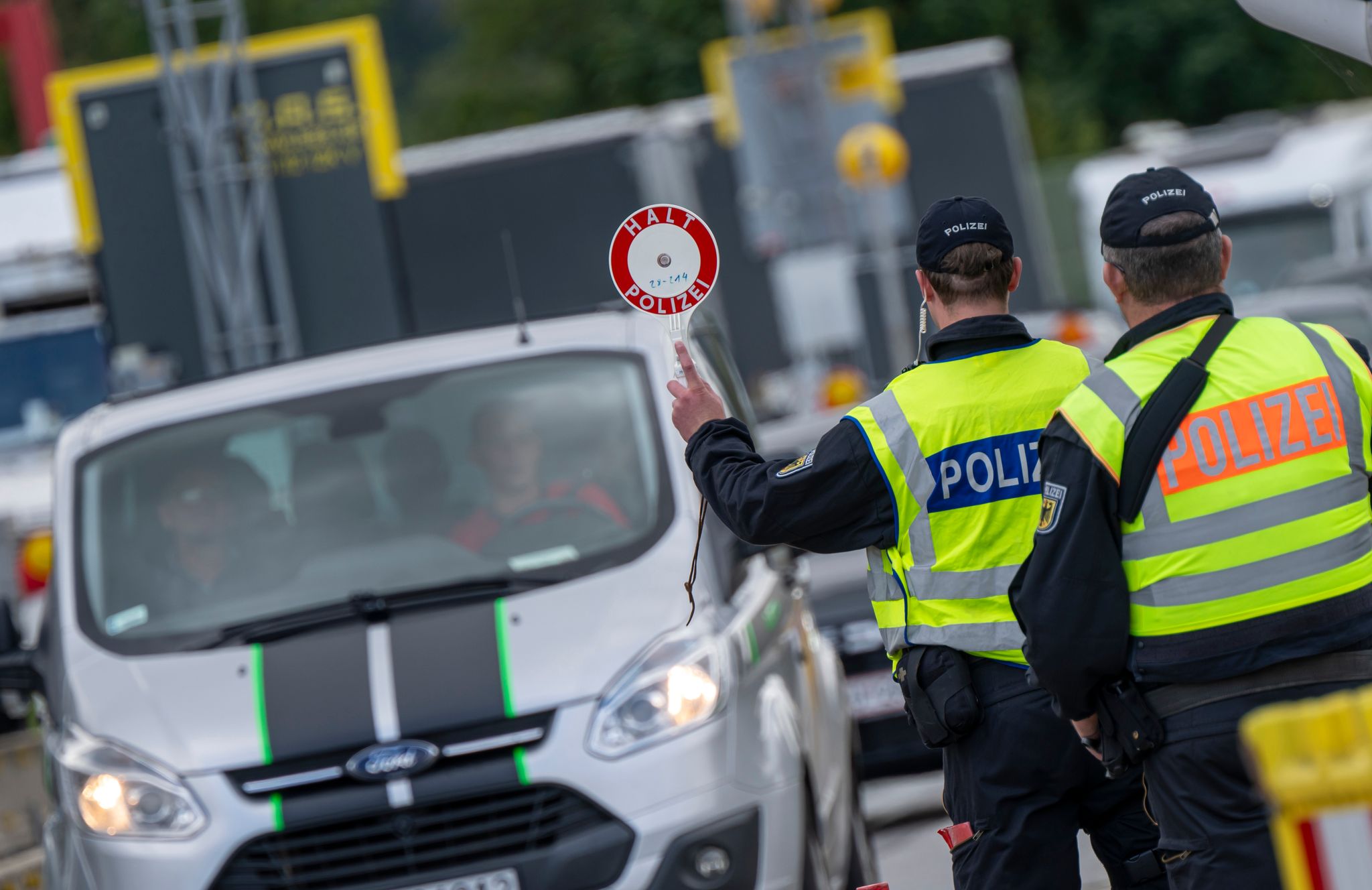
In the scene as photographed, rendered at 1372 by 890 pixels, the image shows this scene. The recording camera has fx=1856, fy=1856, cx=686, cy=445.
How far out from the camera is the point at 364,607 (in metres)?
5.00

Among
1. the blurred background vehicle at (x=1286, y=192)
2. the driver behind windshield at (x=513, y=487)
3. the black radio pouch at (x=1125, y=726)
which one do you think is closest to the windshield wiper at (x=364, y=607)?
the driver behind windshield at (x=513, y=487)

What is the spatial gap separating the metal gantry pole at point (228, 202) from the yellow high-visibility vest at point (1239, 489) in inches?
303

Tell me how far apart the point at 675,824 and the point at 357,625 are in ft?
3.40

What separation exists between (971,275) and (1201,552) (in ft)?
2.62

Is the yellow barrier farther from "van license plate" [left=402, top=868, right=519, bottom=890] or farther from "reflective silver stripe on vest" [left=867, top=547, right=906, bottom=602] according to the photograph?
"van license plate" [left=402, top=868, right=519, bottom=890]

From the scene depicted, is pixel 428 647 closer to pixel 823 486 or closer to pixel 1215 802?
pixel 823 486

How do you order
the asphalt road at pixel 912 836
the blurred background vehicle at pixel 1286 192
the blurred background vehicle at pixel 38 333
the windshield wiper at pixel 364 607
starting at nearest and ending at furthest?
the windshield wiper at pixel 364 607 < the asphalt road at pixel 912 836 < the blurred background vehicle at pixel 38 333 < the blurred background vehicle at pixel 1286 192

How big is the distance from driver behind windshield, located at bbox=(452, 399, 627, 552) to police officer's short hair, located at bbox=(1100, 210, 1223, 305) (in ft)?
7.57

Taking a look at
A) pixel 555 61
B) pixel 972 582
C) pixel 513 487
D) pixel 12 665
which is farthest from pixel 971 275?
pixel 555 61

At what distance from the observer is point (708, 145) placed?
20.7 metres

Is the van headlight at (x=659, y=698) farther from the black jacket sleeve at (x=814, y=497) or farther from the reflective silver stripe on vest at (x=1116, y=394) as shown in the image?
the reflective silver stripe on vest at (x=1116, y=394)

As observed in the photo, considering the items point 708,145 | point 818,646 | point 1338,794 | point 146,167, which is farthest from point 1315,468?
point 708,145

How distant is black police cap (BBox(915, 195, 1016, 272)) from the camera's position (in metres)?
3.62

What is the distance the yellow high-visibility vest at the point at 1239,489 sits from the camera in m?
3.10
